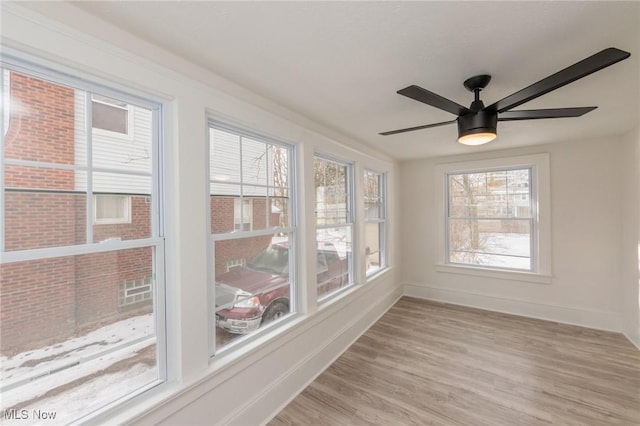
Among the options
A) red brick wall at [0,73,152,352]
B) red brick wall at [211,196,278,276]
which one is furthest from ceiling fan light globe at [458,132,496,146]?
red brick wall at [0,73,152,352]

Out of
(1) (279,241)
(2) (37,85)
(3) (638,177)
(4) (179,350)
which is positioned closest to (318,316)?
(1) (279,241)

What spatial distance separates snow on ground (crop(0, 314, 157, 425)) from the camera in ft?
3.56

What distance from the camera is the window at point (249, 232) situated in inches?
72.4

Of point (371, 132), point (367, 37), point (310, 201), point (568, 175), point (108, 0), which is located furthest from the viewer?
point (568, 175)

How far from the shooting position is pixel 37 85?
3.71 ft

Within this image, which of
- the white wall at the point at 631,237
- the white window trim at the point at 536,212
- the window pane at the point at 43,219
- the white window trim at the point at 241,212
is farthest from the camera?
the white window trim at the point at 536,212

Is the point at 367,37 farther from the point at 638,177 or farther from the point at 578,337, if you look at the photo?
the point at 578,337

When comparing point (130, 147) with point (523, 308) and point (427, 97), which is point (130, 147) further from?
point (523, 308)

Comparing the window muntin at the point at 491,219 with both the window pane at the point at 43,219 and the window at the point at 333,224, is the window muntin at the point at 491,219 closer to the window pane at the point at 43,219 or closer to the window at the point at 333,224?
the window at the point at 333,224

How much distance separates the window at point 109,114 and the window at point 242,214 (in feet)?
2.63

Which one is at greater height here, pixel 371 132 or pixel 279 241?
pixel 371 132

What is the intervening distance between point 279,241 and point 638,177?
380 cm

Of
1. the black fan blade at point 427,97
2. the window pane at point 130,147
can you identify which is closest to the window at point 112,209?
the window pane at point 130,147

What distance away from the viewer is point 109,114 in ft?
4.39
